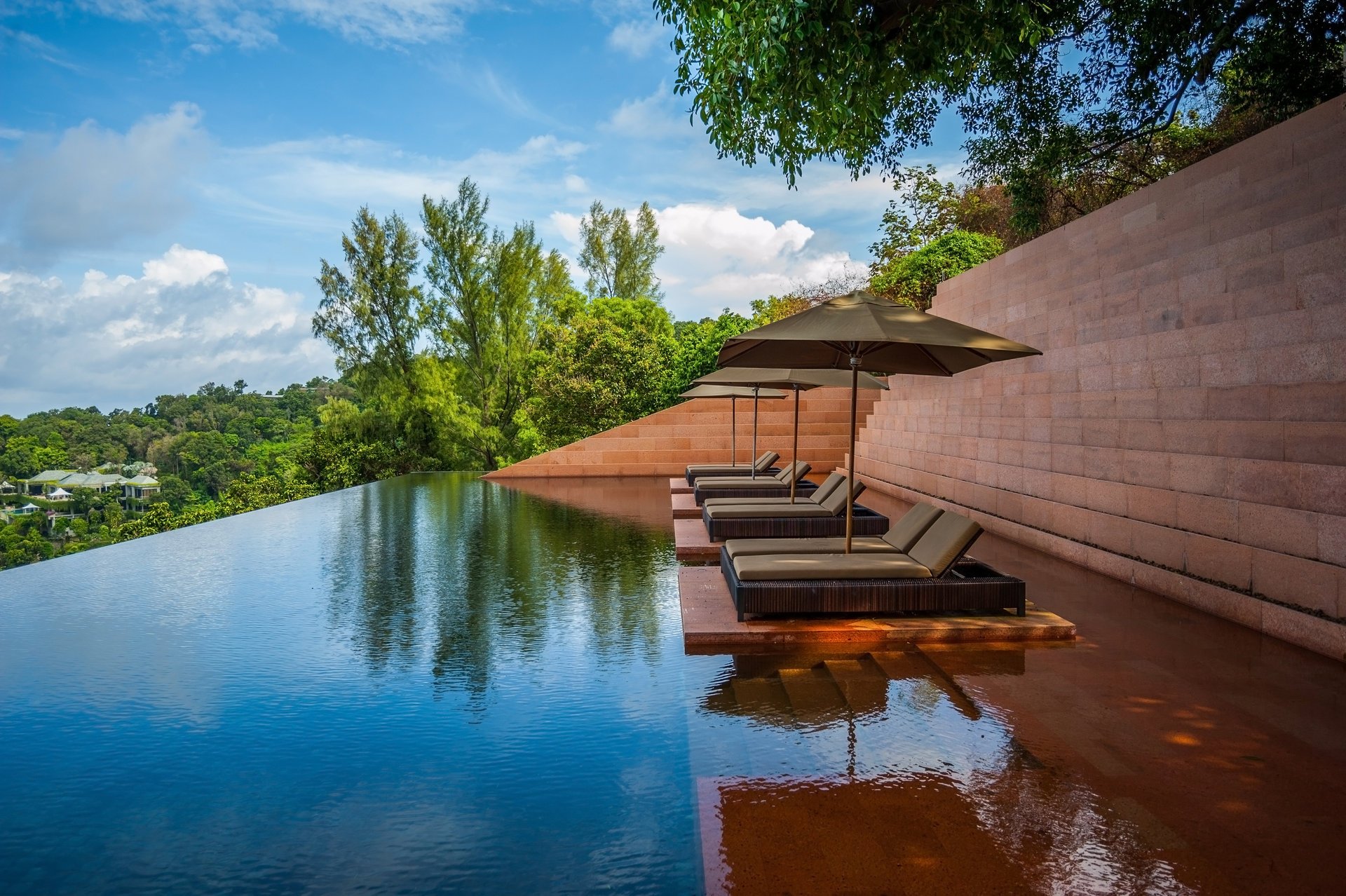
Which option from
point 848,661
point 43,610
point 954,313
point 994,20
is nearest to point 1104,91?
point 954,313

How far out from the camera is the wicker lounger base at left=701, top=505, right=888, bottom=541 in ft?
27.3

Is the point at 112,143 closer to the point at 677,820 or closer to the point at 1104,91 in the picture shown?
the point at 1104,91

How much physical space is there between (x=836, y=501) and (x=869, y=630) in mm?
3586

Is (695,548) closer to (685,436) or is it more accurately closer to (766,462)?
(766,462)

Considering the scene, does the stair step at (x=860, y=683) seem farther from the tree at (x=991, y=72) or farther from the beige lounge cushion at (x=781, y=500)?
the tree at (x=991, y=72)

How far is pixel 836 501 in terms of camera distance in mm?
8711

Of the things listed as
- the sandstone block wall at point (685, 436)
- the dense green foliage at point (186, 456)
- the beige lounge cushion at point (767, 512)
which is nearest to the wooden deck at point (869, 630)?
the beige lounge cushion at point (767, 512)

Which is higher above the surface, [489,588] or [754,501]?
[754,501]

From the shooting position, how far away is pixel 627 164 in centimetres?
4150

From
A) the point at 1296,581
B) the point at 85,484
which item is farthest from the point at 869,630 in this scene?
the point at 85,484

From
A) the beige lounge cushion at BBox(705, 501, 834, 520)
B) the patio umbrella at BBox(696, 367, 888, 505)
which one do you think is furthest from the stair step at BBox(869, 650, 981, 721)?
the patio umbrella at BBox(696, 367, 888, 505)

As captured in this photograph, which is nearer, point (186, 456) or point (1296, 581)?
point (1296, 581)

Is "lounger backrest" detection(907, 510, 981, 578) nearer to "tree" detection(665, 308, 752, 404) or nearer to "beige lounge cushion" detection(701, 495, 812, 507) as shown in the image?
"beige lounge cushion" detection(701, 495, 812, 507)

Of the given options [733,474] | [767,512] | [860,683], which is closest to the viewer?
[860,683]
